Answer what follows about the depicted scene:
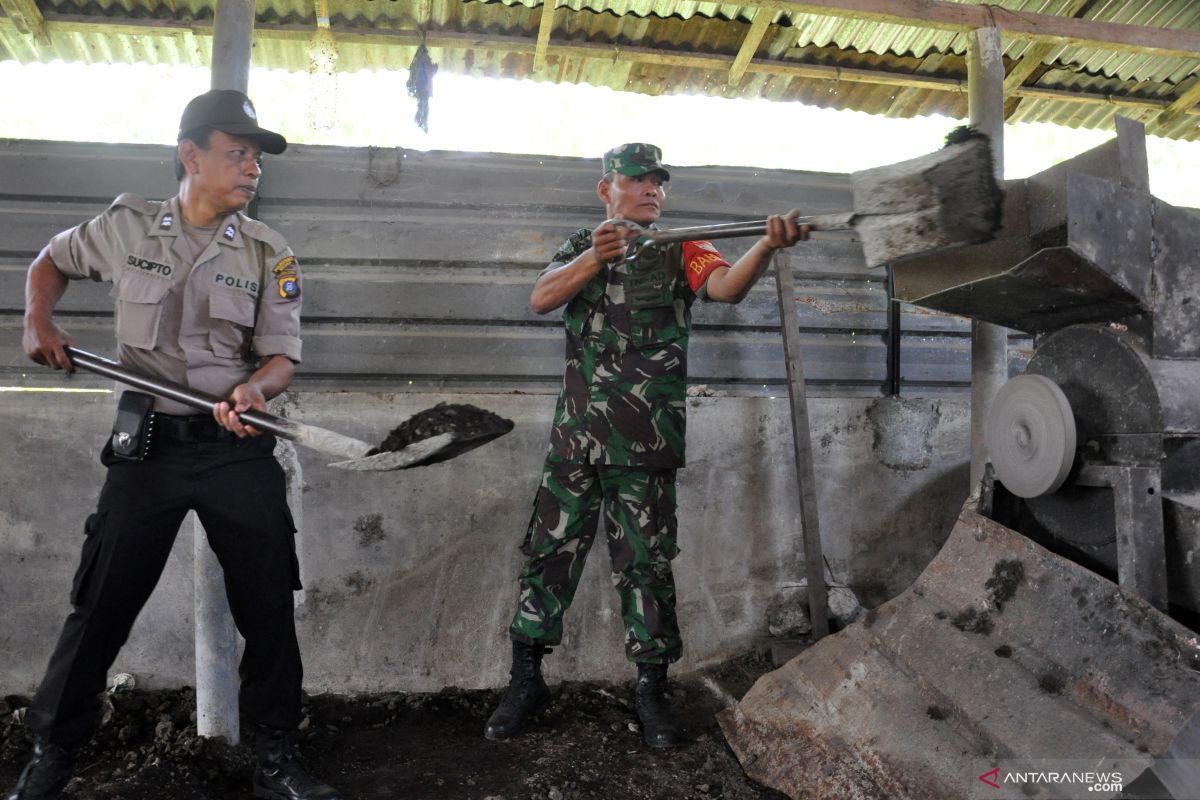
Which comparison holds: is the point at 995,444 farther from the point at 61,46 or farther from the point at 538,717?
the point at 61,46

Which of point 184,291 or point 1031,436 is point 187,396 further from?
point 1031,436

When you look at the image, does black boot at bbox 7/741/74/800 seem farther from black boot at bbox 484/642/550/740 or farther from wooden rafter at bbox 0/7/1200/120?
wooden rafter at bbox 0/7/1200/120

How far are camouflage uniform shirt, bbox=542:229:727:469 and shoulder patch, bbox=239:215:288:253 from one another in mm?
982

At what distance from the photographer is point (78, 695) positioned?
2.26 m

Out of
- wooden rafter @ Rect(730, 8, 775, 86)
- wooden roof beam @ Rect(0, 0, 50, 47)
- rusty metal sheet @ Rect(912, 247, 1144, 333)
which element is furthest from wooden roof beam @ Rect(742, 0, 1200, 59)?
wooden roof beam @ Rect(0, 0, 50, 47)

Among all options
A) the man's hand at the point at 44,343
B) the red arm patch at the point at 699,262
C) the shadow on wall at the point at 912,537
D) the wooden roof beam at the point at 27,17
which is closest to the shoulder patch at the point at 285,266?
the man's hand at the point at 44,343

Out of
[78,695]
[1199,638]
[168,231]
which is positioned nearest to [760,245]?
[1199,638]

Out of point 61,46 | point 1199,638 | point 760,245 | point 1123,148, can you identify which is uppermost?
point 61,46

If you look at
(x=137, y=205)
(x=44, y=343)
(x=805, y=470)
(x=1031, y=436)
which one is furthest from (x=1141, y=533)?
(x=44, y=343)

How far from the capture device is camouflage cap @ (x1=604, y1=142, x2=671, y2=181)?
3133 millimetres

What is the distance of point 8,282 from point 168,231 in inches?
61.9

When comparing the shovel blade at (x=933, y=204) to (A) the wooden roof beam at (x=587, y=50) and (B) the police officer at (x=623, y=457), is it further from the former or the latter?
(A) the wooden roof beam at (x=587, y=50)

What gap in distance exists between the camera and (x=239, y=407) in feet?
7.57

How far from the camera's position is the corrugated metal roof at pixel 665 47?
13.0ft
